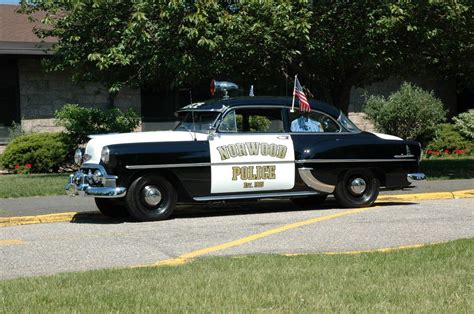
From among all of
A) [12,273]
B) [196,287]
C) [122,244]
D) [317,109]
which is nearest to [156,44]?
[317,109]

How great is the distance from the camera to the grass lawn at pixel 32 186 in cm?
1373

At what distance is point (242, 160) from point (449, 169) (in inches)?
385

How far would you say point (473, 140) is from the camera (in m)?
25.4

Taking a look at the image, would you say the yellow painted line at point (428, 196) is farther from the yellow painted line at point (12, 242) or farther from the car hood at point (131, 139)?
the yellow painted line at point (12, 242)

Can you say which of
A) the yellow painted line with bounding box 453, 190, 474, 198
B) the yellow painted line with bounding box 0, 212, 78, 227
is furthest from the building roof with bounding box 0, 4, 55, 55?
the yellow painted line with bounding box 453, 190, 474, 198

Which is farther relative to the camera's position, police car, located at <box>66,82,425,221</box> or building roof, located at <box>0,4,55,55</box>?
building roof, located at <box>0,4,55,55</box>

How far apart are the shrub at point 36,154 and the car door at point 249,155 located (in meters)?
9.45

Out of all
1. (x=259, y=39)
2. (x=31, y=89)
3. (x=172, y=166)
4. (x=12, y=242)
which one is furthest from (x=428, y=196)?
(x=31, y=89)

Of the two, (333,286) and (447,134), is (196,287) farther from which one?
(447,134)

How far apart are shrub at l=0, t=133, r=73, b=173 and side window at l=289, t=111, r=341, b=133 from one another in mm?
9606

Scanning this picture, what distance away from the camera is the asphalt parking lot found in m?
7.89

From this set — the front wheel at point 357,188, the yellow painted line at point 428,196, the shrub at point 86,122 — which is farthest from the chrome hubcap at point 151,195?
the shrub at point 86,122

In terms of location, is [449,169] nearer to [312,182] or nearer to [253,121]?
[312,182]

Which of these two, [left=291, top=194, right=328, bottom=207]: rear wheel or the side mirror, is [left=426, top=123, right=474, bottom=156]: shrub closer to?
[left=291, top=194, right=328, bottom=207]: rear wheel
